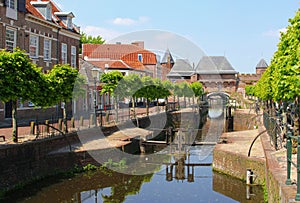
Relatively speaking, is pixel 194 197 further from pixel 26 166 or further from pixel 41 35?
pixel 41 35

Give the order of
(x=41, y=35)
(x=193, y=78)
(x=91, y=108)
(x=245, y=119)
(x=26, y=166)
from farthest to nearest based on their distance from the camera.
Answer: (x=193, y=78), (x=245, y=119), (x=91, y=108), (x=41, y=35), (x=26, y=166)

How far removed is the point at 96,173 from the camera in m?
16.0

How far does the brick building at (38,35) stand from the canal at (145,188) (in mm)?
8357

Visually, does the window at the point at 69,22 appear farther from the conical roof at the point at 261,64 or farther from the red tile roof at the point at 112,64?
the conical roof at the point at 261,64

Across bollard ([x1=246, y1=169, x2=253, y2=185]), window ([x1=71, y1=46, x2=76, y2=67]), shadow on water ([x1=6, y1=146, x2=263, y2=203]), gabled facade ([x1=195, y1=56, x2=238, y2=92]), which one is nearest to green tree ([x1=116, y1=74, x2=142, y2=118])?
window ([x1=71, y1=46, x2=76, y2=67])

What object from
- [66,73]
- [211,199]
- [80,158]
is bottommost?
[211,199]

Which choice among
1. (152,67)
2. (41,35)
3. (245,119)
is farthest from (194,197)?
(152,67)

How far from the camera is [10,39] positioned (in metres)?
22.4

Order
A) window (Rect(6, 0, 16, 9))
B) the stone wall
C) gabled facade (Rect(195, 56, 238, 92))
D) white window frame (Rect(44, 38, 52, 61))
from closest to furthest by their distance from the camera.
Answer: the stone wall < window (Rect(6, 0, 16, 9)) < white window frame (Rect(44, 38, 52, 61)) < gabled facade (Rect(195, 56, 238, 92))

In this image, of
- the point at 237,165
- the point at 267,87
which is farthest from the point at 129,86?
the point at 237,165

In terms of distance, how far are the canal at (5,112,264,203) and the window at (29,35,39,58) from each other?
11946 millimetres

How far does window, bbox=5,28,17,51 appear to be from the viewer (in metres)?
22.1

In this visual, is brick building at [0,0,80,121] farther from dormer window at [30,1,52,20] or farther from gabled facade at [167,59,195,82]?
gabled facade at [167,59,195,82]

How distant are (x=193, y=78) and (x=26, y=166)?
65938 millimetres
